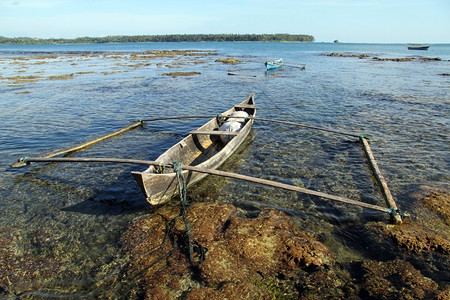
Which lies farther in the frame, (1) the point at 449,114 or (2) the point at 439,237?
(1) the point at 449,114

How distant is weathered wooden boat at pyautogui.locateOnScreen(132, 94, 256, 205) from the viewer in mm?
6284

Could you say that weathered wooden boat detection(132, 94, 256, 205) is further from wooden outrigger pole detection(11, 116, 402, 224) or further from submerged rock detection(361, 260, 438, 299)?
submerged rock detection(361, 260, 438, 299)

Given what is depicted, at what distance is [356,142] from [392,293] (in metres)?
8.25

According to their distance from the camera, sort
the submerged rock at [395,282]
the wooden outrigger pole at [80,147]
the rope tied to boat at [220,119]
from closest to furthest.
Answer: the submerged rock at [395,282]
the wooden outrigger pole at [80,147]
the rope tied to boat at [220,119]

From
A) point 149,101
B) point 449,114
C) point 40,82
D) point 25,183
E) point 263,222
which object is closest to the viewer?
point 263,222

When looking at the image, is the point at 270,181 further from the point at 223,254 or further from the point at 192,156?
the point at 192,156

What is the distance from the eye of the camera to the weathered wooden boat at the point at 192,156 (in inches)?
247

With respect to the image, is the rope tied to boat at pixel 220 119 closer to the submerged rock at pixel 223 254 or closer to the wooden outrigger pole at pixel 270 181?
the wooden outrigger pole at pixel 270 181


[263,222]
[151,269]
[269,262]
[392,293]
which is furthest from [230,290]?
[392,293]

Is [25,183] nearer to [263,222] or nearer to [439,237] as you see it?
[263,222]

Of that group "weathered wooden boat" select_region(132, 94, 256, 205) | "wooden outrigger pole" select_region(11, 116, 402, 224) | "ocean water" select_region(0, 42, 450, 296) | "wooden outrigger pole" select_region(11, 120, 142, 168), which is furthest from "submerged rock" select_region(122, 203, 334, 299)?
"wooden outrigger pole" select_region(11, 120, 142, 168)

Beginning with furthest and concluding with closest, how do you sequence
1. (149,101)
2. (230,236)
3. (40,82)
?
(40,82) → (149,101) → (230,236)

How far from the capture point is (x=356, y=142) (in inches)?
454

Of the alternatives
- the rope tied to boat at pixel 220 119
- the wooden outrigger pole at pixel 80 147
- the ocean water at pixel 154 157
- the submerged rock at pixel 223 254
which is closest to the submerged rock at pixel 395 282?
the ocean water at pixel 154 157
